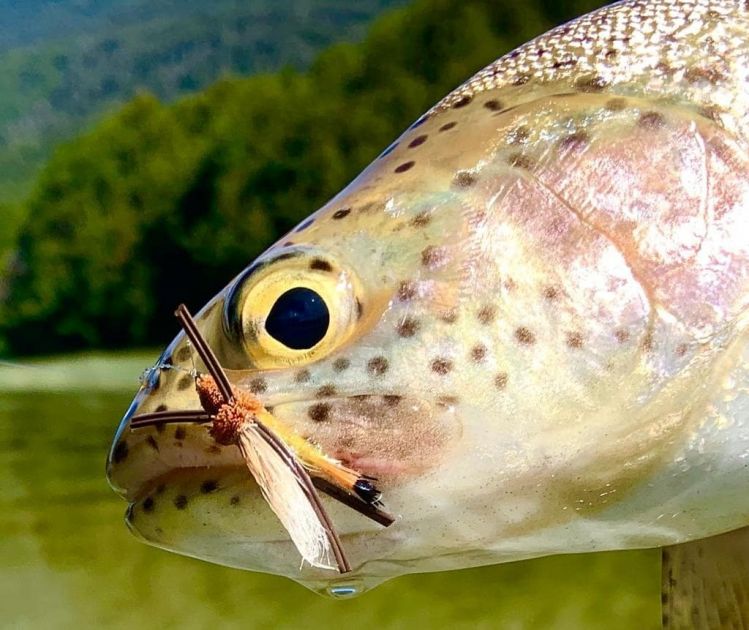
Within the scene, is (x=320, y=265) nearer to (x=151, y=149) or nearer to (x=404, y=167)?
(x=404, y=167)

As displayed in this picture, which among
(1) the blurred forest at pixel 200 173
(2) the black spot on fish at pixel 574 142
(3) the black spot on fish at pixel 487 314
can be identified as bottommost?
(3) the black spot on fish at pixel 487 314

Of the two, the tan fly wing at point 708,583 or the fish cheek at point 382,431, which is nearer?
the fish cheek at point 382,431

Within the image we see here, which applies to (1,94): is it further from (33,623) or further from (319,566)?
(319,566)

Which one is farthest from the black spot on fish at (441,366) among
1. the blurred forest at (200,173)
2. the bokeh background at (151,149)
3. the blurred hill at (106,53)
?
the blurred hill at (106,53)

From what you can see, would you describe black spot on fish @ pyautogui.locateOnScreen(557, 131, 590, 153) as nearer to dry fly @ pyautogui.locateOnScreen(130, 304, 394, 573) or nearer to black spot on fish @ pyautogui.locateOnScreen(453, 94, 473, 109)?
black spot on fish @ pyautogui.locateOnScreen(453, 94, 473, 109)

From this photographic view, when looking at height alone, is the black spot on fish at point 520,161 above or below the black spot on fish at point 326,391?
above

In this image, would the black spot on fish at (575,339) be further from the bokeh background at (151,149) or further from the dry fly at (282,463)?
the bokeh background at (151,149)

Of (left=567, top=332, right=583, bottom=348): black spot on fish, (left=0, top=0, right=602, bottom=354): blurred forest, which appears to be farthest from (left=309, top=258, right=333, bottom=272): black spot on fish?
(left=0, top=0, right=602, bottom=354): blurred forest
